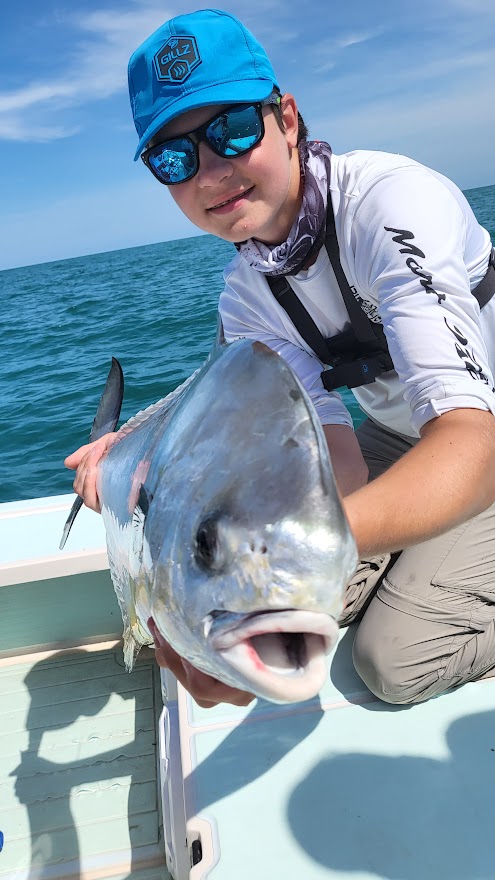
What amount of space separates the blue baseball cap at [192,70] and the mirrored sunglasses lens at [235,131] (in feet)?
0.12

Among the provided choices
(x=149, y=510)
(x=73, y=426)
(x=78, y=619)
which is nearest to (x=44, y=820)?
(x=78, y=619)

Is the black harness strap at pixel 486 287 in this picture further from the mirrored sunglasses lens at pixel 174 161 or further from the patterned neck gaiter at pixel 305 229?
the mirrored sunglasses lens at pixel 174 161

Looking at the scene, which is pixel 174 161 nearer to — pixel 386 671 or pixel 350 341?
pixel 350 341

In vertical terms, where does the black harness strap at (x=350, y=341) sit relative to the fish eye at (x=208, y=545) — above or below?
below

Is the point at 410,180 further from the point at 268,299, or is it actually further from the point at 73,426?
the point at 73,426

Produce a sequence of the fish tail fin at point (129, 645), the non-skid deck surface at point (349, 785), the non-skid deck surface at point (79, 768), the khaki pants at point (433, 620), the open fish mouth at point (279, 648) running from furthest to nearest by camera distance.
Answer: the non-skid deck surface at point (79, 768) → the khaki pants at point (433, 620) → the non-skid deck surface at point (349, 785) → the fish tail fin at point (129, 645) → the open fish mouth at point (279, 648)

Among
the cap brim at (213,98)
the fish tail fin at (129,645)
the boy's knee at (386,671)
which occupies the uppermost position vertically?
the cap brim at (213,98)

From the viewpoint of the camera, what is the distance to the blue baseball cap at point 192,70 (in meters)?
1.66

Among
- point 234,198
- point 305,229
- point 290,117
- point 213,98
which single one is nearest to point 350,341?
point 305,229

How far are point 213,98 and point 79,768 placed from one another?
2468mm

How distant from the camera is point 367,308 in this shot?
6.59 feet

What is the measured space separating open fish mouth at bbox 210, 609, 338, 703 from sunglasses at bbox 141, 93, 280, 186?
4.48 feet

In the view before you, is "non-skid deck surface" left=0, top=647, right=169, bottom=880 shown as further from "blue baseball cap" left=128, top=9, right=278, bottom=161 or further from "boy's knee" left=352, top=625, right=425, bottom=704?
"blue baseball cap" left=128, top=9, right=278, bottom=161

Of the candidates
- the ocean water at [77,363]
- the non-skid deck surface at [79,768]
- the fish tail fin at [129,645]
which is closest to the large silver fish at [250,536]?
the fish tail fin at [129,645]
